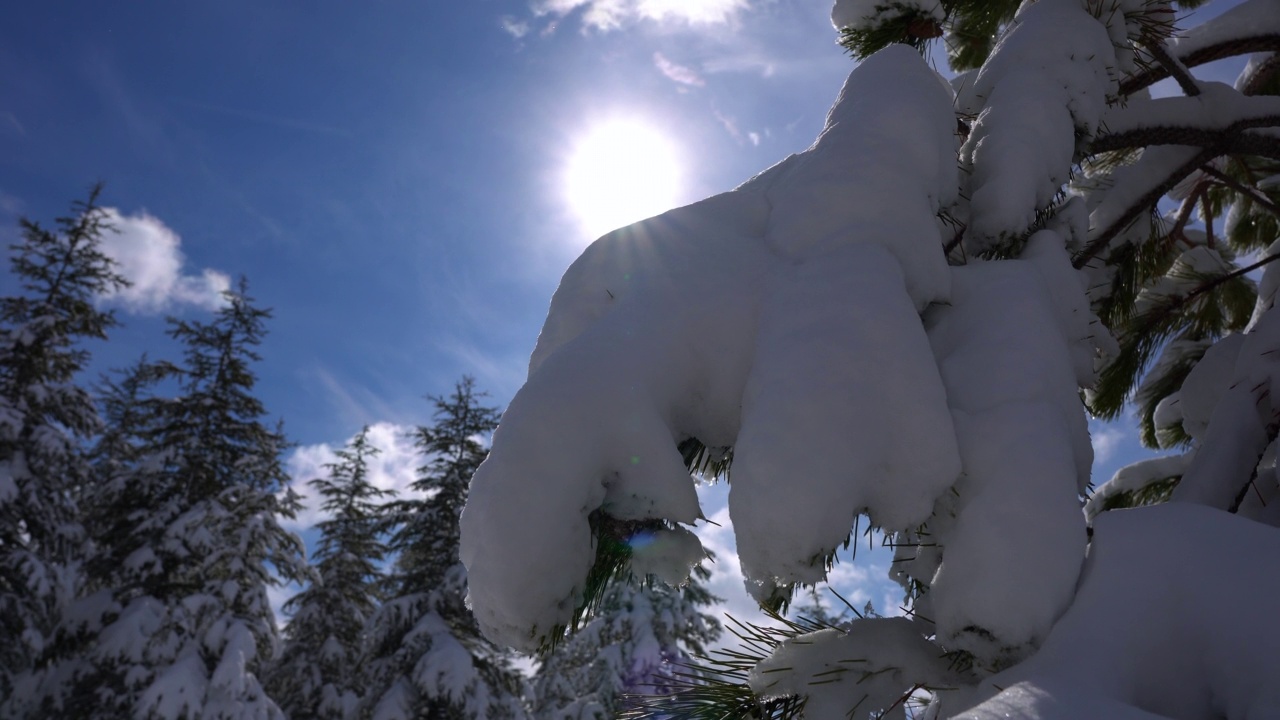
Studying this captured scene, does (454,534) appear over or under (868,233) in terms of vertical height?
over

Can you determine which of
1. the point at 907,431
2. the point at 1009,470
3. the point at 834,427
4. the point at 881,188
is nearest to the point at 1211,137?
the point at 881,188

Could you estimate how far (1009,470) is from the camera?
4.18 feet

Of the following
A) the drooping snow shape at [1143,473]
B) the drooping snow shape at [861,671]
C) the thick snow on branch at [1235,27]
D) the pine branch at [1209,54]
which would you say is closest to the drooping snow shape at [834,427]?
the drooping snow shape at [861,671]

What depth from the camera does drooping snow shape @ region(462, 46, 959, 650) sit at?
119cm

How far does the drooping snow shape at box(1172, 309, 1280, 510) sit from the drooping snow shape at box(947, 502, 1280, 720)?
0.70 m

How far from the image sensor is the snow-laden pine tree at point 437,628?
10.9 metres

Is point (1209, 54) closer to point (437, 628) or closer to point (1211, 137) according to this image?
point (1211, 137)

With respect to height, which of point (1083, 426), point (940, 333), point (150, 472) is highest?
point (150, 472)

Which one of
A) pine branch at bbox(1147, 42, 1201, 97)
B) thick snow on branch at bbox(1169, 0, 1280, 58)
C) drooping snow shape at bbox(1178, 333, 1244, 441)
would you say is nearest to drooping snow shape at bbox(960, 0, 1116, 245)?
pine branch at bbox(1147, 42, 1201, 97)

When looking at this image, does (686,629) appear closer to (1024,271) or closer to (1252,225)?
(1252,225)

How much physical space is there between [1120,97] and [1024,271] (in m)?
1.48

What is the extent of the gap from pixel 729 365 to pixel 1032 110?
1.29 meters

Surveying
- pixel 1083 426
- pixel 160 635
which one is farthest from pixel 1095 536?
pixel 160 635

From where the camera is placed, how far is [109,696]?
32.4 ft
